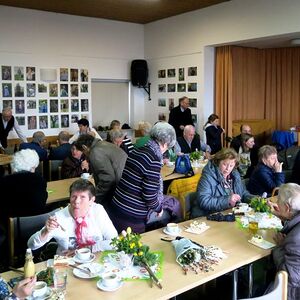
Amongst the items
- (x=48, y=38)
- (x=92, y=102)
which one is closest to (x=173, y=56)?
(x=92, y=102)

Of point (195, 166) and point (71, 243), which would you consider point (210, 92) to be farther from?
point (71, 243)

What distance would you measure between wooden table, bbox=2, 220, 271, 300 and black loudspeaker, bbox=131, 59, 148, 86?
6.46m

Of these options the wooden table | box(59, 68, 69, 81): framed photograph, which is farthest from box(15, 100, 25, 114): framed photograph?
the wooden table

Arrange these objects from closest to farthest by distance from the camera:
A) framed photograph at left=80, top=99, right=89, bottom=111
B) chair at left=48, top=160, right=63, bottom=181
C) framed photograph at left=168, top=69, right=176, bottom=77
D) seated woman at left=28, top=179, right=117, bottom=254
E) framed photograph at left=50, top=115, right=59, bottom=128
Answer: seated woman at left=28, top=179, right=117, bottom=254, chair at left=48, top=160, right=63, bottom=181, framed photograph at left=50, top=115, right=59, bottom=128, framed photograph at left=80, top=99, right=89, bottom=111, framed photograph at left=168, top=69, right=176, bottom=77

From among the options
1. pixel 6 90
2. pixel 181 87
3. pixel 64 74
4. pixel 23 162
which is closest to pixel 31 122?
pixel 6 90

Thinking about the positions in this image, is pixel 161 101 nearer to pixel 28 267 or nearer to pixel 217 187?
pixel 217 187

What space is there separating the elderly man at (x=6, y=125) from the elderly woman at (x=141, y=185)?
459 cm

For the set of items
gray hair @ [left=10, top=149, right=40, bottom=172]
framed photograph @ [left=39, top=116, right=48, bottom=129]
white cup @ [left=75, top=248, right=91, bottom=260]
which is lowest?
white cup @ [left=75, top=248, right=91, bottom=260]

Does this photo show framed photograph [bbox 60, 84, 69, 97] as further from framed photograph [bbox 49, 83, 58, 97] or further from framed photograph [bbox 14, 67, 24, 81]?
framed photograph [bbox 14, 67, 24, 81]

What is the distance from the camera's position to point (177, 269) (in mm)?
2262

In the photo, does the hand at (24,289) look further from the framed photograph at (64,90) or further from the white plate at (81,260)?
the framed photograph at (64,90)

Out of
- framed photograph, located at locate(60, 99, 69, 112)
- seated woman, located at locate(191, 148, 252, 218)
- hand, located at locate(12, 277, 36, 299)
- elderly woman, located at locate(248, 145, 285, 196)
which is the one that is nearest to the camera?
hand, located at locate(12, 277, 36, 299)

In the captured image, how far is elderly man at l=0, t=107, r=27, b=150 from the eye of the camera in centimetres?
713

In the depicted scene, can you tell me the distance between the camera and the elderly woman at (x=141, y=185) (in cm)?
297
